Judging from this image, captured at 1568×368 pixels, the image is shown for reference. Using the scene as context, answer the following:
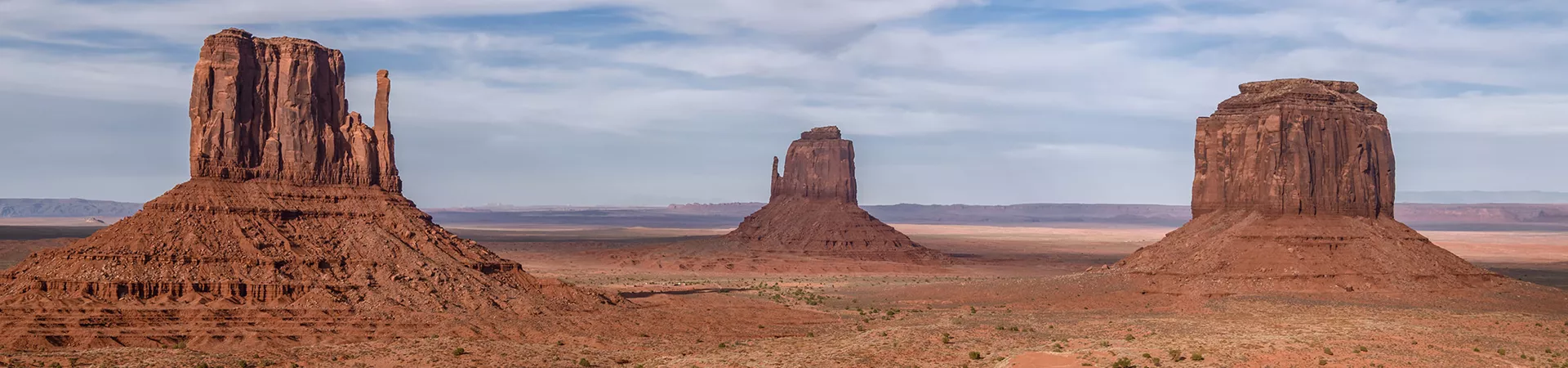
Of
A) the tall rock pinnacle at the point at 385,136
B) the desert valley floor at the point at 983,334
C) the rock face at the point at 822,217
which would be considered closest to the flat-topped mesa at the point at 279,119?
the tall rock pinnacle at the point at 385,136

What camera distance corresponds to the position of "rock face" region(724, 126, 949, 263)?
122750 millimetres

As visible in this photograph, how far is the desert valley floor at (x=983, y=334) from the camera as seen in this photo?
41094mm

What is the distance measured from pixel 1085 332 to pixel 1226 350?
1158 centimetres

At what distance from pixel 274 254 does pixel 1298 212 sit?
44673 millimetres

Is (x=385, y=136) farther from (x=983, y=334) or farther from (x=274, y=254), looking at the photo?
(x=983, y=334)

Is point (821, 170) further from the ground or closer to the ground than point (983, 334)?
further from the ground

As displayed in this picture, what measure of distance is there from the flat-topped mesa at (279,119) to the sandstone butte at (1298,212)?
34.5 m

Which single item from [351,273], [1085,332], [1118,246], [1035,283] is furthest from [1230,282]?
[1118,246]

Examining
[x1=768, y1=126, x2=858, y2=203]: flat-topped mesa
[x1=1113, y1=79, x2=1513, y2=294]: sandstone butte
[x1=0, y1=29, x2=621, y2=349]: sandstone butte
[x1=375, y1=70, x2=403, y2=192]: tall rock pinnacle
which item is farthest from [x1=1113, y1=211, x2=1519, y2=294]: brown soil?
[x1=768, y1=126, x2=858, y2=203]: flat-topped mesa

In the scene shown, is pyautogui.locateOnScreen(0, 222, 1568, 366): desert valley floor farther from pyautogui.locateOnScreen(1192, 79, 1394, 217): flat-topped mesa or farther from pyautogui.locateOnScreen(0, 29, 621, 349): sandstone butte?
pyautogui.locateOnScreen(1192, 79, 1394, 217): flat-topped mesa

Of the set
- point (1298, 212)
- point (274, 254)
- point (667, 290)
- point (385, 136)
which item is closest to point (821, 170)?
point (667, 290)

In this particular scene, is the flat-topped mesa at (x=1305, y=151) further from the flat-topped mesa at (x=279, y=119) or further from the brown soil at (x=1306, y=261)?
Answer: the flat-topped mesa at (x=279, y=119)

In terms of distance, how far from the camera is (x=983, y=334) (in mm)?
51938

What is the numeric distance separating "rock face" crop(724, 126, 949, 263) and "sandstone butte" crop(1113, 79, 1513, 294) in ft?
155
